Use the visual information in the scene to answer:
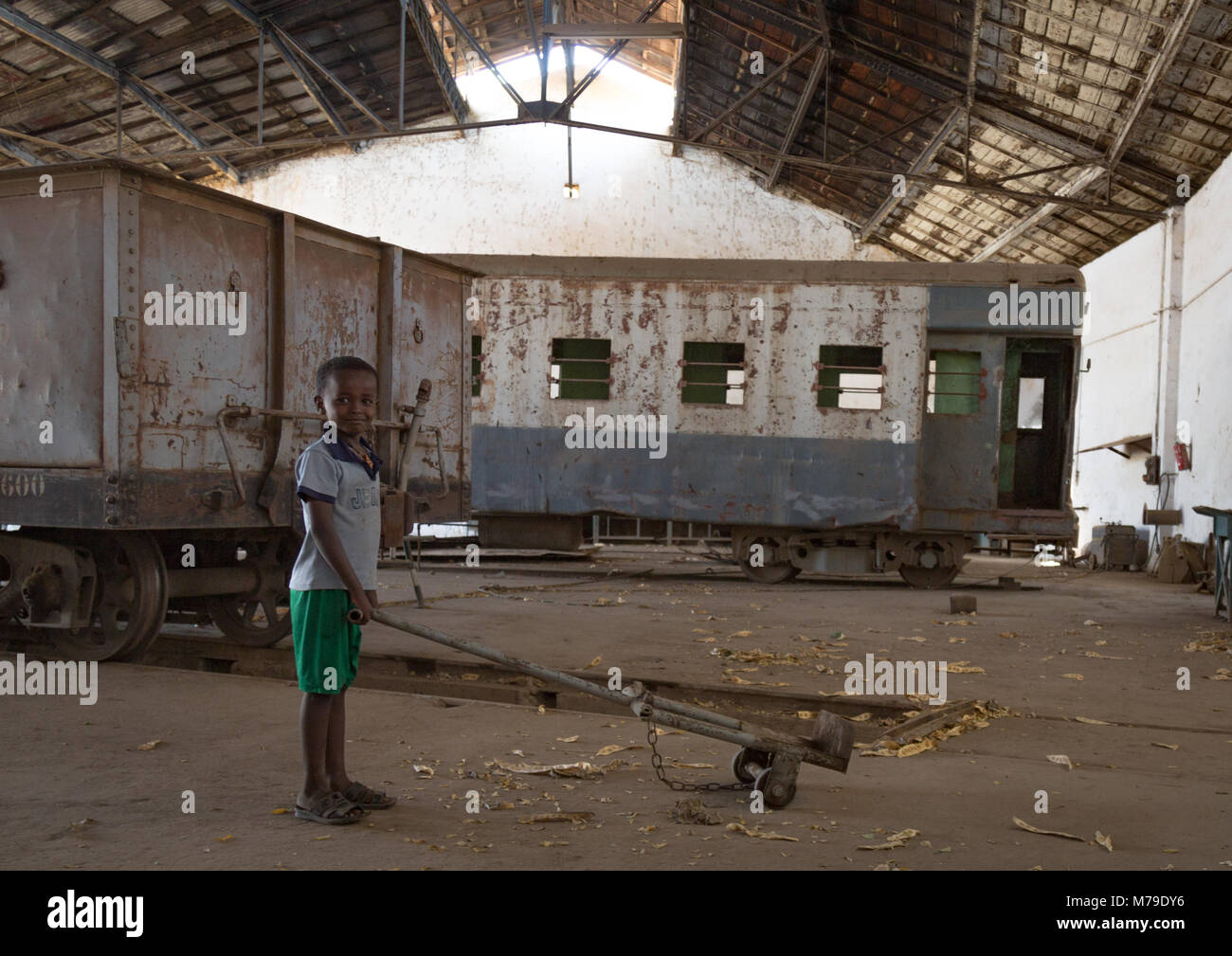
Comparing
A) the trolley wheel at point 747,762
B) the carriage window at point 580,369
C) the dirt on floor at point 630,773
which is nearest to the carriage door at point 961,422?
the carriage window at point 580,369

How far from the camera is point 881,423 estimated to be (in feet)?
43.9

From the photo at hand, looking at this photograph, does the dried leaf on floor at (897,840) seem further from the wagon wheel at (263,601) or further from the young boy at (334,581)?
→ the wagon wheel at (263,601)

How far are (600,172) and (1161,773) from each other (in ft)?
71.5

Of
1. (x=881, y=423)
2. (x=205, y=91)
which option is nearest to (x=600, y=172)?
(x=205, y=91)

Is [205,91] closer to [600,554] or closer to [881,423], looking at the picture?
[600,554]

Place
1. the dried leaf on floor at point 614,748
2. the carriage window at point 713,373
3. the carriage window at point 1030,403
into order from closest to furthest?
the dried leaf on floor at point 614,748
the carriage window at point 713,373
the carriage window at point 1030,403

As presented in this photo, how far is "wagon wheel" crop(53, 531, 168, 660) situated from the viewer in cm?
Answer: 634

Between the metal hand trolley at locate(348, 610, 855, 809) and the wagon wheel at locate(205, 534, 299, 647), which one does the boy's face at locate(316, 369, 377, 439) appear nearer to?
the metal hand trolley at locate(348, 610, 855, 809)

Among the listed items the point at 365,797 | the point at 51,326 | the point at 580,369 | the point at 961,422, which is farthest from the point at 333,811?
the point at 961,422

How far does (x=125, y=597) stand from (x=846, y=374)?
Result: 9.55 m

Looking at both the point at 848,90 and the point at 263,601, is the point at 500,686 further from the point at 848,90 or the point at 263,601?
the point at 848,90

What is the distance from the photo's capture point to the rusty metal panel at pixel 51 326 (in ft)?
18.1

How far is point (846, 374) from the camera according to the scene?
1355cm

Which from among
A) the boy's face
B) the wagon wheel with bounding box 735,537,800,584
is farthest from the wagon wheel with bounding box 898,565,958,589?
the boy's face
